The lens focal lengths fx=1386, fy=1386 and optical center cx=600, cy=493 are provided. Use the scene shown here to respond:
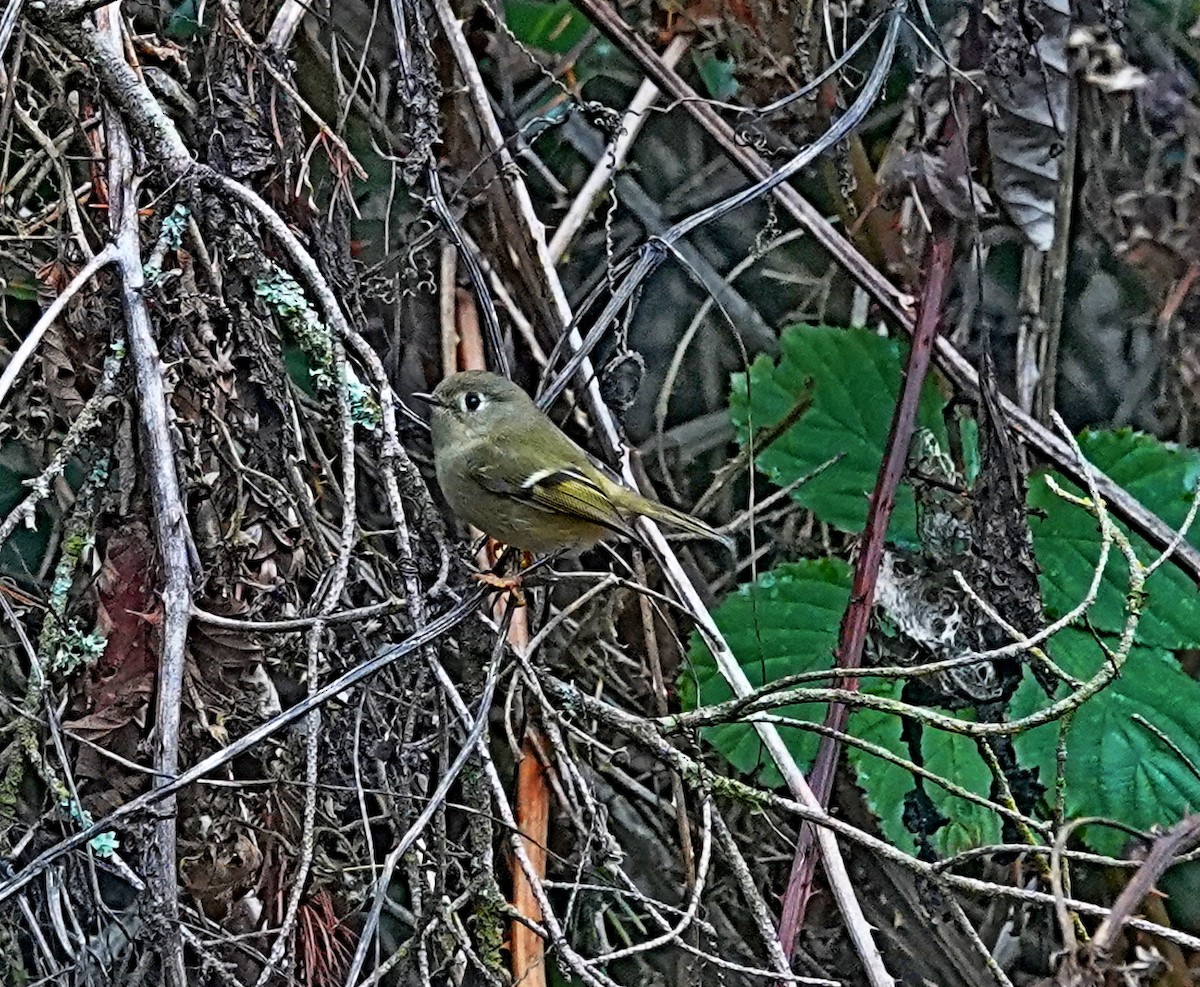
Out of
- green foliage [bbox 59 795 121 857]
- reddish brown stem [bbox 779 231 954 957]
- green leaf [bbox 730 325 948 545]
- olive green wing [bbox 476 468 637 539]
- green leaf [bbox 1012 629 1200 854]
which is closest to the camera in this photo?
green foliage [bbox 59 795 121 857]

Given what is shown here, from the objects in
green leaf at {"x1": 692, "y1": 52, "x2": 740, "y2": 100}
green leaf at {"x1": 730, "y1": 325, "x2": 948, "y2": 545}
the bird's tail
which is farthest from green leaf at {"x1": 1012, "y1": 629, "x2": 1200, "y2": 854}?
green leaf at {"x1": 692, "y1": 52, "x2": 740, "y2": 100}

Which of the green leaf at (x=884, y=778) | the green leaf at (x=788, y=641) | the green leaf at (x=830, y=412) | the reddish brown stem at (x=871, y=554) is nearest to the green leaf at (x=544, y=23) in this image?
the green leaf at (x=830, y=412)

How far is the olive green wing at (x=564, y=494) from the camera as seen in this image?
306cm

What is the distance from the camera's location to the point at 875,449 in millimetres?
3283

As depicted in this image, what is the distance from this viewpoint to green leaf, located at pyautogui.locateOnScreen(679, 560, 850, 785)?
3.12 m

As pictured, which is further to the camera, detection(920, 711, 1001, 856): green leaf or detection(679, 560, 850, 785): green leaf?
detection(679, 560, 850, 785): green leaf

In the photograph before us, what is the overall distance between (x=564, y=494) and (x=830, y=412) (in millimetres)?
687

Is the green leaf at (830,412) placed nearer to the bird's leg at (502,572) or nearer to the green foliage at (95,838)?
the bird's leg at (502,572)

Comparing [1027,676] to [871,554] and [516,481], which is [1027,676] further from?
[516,481]

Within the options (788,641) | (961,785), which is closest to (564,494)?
(788,641)

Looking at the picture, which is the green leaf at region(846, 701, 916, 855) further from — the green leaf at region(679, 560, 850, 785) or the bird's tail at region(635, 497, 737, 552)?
the bird's tail at region(635, 497, 737, 552)

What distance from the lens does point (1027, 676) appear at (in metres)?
Result: 2.96

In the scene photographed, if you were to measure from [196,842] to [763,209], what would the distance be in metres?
2.55

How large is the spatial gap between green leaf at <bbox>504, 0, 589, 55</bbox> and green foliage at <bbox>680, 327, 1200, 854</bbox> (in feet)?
3.82
